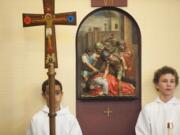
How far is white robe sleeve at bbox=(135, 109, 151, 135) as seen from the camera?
3.12 m

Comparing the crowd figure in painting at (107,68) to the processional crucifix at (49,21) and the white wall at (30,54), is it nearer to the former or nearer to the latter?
the white wall at (30,54)

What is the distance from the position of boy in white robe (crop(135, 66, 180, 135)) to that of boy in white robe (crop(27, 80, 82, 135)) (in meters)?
0.53

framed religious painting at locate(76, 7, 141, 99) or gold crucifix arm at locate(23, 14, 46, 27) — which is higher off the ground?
gold crucifix arm at locate(23, 14, 46, 27)

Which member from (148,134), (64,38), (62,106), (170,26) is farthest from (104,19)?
(148,134)

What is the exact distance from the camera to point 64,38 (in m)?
3.19

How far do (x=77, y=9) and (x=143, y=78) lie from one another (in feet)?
2.60

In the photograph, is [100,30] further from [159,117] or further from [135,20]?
[159,117]

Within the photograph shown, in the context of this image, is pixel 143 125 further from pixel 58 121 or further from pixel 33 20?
pixel 33 20

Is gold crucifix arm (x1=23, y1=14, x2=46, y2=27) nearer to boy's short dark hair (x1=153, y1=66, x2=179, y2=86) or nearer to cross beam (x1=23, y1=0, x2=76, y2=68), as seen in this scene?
cross beam (x1=23, y1=0, x2=76, y2=68)

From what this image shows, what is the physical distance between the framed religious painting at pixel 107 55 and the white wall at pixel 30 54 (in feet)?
0.19

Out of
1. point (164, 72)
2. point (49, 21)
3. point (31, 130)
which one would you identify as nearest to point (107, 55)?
point (164, 72)

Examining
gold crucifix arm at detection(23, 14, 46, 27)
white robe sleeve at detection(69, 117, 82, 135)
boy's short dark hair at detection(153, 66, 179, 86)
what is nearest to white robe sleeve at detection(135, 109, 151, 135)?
boy's short dark hair at detection(153, 66, 179, 86)

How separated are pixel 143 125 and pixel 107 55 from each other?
0.64m

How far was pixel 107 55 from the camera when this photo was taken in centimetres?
319
